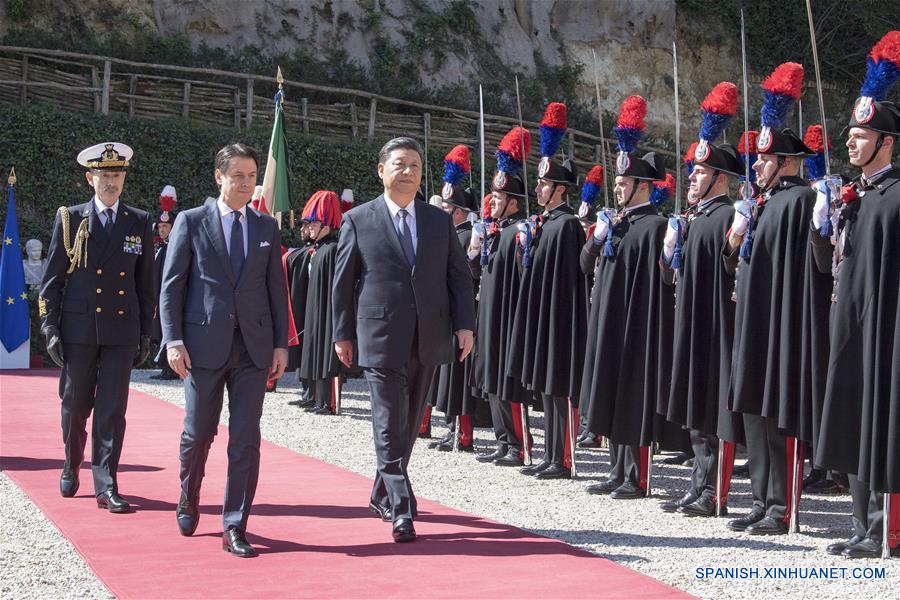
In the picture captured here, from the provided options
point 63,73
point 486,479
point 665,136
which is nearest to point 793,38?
point 665,136

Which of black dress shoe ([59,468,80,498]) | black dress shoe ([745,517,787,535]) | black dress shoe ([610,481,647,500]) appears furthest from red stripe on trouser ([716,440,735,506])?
black dress shoe ([59,468,80,498])

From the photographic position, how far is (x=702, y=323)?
6.34 meters

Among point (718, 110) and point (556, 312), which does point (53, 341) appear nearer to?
point (556, 312)

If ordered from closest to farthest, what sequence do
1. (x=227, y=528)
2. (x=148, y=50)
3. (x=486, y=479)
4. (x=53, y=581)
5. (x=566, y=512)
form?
(x=53, y=581), (x=227, y=528), (x=566, y=512), (x=486, y=479), (x=148, y=50)

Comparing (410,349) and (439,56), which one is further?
(439,56)

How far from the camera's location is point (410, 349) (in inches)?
218

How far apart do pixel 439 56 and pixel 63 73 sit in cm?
866

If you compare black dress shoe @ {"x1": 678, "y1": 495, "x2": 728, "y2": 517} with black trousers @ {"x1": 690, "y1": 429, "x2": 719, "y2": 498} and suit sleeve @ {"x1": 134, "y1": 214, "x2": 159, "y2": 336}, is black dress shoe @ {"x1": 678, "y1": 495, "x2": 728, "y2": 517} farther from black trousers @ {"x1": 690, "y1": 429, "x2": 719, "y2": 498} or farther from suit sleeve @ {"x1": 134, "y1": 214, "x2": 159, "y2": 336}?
suit sleeve @ {"x1": 134, "y1": 214, "x2": 159, "y2": 336}

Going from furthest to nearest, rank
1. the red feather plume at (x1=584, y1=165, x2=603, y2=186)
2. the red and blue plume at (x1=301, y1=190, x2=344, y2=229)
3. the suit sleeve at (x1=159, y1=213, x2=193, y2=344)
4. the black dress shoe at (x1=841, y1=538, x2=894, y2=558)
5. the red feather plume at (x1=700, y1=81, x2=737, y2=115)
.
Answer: the red and blue plume at (x1=301, y1=190, x2=344, y2=229) → the red feather plume at (x1=584, y1=165, x2=603, y2=186) → the red feather plume at (x1=700, y1=81, x2=737, y2=115) → the suit sleeve at (x1=159, y1=213, x2=193, y2=344) → the black dress shoe at (x1=841, y1=538, x2=894, y2=558)

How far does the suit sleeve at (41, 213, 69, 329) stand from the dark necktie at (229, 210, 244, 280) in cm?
144

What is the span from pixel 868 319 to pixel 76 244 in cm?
407

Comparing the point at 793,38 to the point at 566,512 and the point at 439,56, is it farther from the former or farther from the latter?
the point at 566,512

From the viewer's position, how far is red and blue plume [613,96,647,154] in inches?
275

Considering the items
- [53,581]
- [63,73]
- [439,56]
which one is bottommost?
[53,581]
